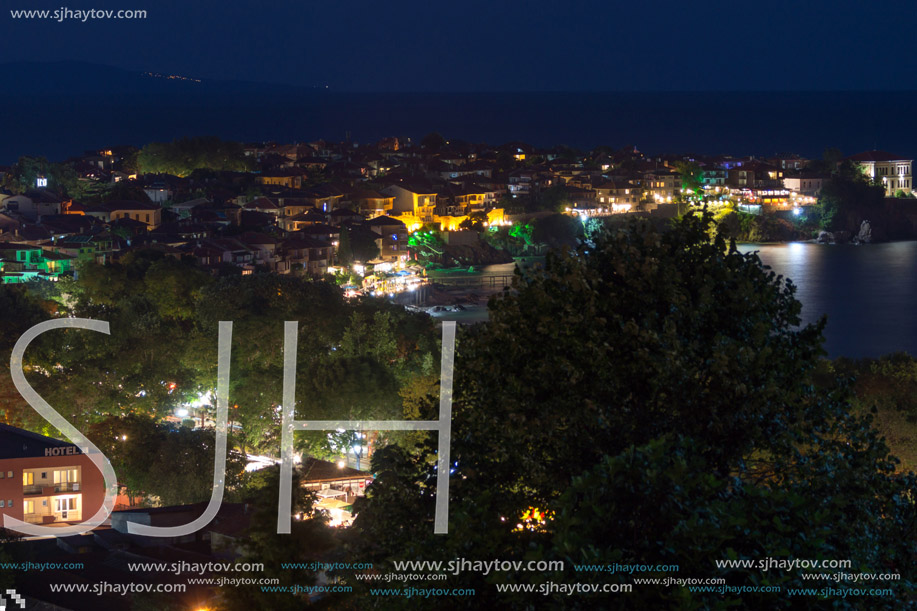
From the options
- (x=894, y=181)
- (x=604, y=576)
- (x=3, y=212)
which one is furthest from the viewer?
(x=894, y=181)

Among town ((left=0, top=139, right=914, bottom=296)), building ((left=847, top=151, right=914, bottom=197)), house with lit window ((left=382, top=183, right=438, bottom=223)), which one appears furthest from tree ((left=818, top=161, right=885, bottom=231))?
house with lit window ((left=382, top=183, right=438, bottom=223))

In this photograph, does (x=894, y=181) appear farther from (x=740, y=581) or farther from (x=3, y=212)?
(x=740, y=581)

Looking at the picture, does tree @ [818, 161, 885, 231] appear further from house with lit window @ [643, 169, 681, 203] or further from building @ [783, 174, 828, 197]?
house with lit window @ [643, 169, 681, 203]

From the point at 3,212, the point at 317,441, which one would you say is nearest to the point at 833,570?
the point at 317,441

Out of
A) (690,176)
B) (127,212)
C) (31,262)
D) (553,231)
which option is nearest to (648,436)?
(31,262)

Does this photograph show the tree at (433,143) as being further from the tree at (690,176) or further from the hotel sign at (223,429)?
the hotel sign at (223,429)
